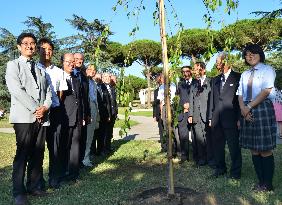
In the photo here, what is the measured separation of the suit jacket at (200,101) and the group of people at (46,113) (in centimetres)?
198

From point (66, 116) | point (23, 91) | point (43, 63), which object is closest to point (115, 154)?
point (66, 116)

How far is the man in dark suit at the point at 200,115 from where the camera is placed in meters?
7.54

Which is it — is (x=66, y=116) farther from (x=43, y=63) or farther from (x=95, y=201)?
(x=95, y=201)

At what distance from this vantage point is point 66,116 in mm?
6168

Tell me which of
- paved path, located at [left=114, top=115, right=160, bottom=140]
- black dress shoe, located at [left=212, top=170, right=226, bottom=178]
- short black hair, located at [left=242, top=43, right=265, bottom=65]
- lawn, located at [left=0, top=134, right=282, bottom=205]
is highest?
short black hair, located at [left=242, top=43, right=265, bottom=65]

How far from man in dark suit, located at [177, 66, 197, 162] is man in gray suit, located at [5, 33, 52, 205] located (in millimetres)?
3425

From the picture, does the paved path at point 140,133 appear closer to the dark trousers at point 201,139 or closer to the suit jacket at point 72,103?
the dark trousers at point 201,139

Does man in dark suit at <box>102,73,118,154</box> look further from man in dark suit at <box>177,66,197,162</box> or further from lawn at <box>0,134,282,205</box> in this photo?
man in dark suit at <box>177,66,197,162</box>

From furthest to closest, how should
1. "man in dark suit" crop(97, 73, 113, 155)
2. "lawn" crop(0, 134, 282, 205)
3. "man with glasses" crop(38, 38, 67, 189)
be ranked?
"man in dark suit" crop(97, 73, 113, 155) < "man with glasses" crop(38, 38, 67, 189) < "lawn" crop(0, 134, 282, 205)

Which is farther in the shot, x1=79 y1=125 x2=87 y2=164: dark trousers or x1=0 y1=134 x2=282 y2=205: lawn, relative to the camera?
x1=79 y1=125 x2=87 y2=164: dark trousers

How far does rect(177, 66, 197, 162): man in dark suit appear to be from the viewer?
797cm

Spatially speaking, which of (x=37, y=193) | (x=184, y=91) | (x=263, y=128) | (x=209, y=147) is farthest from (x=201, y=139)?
(x=37, y=193)

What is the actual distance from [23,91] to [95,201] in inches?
64.3

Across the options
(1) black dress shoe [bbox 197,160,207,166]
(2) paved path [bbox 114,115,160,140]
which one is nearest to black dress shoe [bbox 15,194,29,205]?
(1) black dress shoe [bbox 197,160,207,166]
